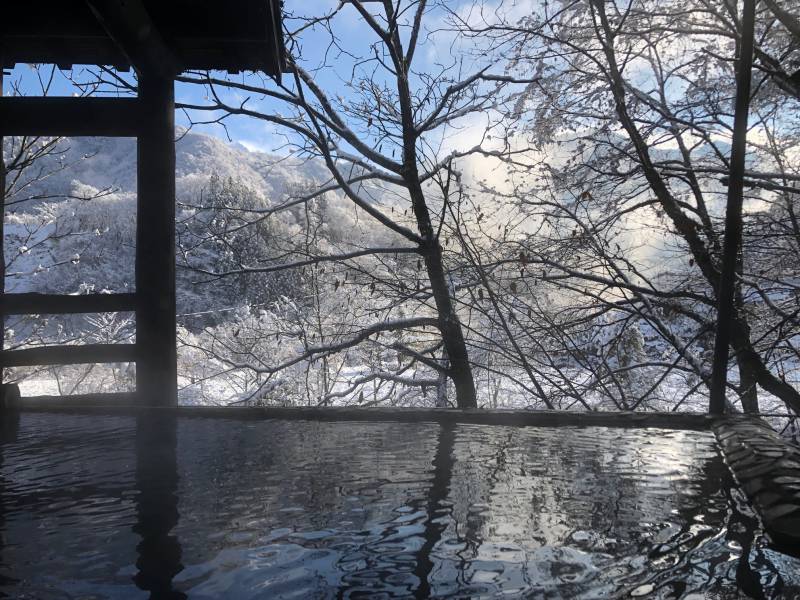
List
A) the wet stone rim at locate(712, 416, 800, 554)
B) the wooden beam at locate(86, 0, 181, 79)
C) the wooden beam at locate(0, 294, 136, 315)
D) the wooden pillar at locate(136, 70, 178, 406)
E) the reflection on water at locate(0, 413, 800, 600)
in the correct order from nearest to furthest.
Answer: the reflection on water at locate(0, 413, 800, 600)
the wet stone rim at locate(712, 416, 800, 554)
the wooden beam at locate(86, 0, 181, 79)
the wooden beam at locate(0, 294, 136, 315)
the wooden pillar at locate(136, 70, 178, 406)

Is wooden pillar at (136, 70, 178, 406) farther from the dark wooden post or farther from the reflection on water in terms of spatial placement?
the dark wooden post

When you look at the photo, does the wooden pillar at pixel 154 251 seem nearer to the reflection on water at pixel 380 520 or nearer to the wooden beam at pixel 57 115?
the wooden beam at pixel 57 115

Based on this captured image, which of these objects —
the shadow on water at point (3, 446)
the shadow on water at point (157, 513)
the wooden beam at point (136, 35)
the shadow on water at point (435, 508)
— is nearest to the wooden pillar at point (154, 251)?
the wooden beam at point (136, 35)

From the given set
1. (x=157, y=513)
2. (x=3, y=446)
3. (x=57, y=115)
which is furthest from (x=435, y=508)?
(x=57, y=115)

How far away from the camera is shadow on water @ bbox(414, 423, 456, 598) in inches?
25.7

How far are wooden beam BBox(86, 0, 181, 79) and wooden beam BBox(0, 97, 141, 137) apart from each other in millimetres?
197

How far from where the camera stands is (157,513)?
879 mm

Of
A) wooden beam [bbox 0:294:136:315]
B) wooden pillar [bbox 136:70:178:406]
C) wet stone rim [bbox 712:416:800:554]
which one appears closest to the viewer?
wet stone rim [bbox 712:416:800:554]

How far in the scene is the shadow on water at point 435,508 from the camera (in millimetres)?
653

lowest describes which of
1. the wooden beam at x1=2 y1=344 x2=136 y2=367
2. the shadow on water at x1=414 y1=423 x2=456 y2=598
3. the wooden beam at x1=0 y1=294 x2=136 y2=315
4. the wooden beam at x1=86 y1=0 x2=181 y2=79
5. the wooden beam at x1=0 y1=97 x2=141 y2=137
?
the shadow on water at x1=414 y1=423 x2=456 y2=598

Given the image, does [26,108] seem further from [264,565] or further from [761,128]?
[761,128]

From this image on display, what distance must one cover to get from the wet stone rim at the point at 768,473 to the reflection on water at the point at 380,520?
0.03 metres

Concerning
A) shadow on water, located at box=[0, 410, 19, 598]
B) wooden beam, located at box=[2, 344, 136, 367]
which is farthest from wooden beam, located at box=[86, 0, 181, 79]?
shadow on water, located at box=[0, 410, 19, 598]

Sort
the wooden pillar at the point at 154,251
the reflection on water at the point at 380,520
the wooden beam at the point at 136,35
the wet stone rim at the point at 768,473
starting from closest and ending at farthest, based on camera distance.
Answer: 1. the reflection on water at the point at 380,520
2. the wet stone rim at the point at 768,473
3. the wooden beam at the point at 136,35
4. the wooden pillar at the point at 154,251
